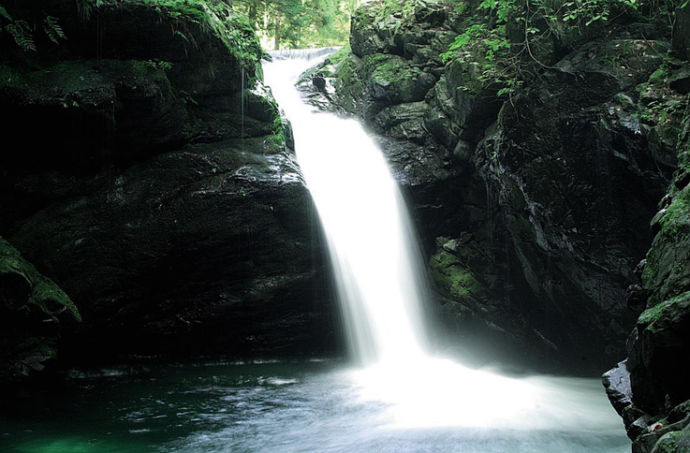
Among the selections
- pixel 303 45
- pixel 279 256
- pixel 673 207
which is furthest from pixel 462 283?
pixel 303 45

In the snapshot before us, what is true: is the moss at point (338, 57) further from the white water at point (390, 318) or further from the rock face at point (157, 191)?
the rock face at point (157, 191)

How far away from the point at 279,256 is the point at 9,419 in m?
4.07

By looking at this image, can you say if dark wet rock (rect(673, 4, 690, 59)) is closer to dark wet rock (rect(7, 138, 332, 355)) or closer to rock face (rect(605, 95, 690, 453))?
rock face (rect(605, 95, 690, 453))

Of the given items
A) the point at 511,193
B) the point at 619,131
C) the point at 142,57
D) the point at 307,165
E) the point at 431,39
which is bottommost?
the point at 511,193

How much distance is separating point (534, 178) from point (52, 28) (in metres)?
7.20

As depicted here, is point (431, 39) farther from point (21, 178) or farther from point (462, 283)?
point (21, 178)

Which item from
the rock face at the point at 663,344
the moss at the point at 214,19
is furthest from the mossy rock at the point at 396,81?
the rock face at the point at 663,344

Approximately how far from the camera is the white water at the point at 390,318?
5688 millimetres

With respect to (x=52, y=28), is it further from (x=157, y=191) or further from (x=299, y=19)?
(x=299, y=19)

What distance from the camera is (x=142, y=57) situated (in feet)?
24.2

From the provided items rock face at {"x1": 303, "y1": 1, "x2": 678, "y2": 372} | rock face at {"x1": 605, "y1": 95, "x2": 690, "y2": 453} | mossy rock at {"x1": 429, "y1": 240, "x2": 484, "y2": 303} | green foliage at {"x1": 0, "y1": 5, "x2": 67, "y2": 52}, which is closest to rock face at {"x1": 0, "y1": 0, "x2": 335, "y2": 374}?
green foliage at {"x1": 0, "y1": 5, "x2": 67, "y2": 52}

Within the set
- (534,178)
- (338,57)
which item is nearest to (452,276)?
(534,178)

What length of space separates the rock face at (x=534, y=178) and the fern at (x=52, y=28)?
602cm

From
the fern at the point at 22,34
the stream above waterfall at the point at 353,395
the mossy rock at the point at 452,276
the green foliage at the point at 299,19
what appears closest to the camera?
the stream above waterfall at the point at 353,395
